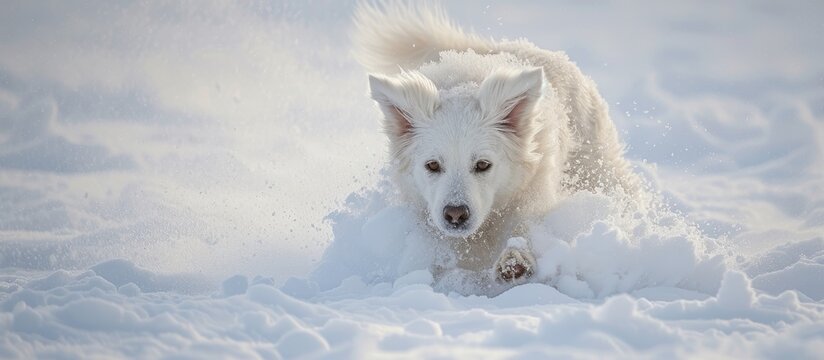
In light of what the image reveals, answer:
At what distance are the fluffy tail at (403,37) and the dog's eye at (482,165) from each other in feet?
6.13

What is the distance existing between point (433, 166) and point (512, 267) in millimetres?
1069

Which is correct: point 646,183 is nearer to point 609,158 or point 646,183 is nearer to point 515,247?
point 609,158

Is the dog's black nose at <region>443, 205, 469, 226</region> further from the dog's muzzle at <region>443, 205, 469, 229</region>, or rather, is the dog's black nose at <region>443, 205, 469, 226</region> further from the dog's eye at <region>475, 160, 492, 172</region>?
the dog's eye at <region>475, 160, 492, 172</region>

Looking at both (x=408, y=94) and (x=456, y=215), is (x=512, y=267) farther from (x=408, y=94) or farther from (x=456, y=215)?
(x=408, y=94)

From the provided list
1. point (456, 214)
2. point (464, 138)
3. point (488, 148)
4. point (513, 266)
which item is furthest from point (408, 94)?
point (513, 266)

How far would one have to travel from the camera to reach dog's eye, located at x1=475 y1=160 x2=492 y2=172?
579 centimetres

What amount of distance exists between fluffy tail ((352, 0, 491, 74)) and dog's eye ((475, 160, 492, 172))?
6.13 feet

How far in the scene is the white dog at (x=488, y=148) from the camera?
18.3 feet

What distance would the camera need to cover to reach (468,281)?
546 cm

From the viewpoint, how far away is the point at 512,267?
5.16 metres

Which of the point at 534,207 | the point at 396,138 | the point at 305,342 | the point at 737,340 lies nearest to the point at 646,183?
the point at 534,207

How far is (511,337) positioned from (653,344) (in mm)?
596

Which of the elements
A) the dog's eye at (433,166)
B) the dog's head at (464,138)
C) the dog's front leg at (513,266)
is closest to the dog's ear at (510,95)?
the dog's head at (464,138)

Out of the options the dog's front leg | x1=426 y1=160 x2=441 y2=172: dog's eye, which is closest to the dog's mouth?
the dog's front leg
